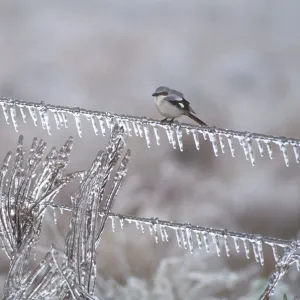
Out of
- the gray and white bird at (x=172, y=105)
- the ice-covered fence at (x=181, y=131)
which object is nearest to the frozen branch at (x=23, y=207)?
the ice-covered fence at (x=181, y=131)

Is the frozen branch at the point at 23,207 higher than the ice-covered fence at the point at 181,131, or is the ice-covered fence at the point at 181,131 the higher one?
the ice-covered fence at the point at 181,131

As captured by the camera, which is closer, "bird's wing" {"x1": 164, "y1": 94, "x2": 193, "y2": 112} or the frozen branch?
the frozen branch

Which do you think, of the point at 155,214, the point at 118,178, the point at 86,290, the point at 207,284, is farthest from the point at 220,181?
the point at 86,290

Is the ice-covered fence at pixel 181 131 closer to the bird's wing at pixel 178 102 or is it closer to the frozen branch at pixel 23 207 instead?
the bird's wing at pixel 178 102

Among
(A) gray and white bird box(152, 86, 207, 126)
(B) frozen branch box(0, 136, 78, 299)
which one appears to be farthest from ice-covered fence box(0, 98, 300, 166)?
(B) frozen branch box(0, 136, 78, 299)

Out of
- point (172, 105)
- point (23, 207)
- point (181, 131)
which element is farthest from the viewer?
point (172, 105)

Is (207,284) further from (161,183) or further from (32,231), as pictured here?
(32,231)

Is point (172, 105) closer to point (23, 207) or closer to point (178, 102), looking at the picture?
point (178, 102)

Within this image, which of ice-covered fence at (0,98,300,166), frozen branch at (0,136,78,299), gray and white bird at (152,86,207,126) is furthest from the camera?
gray and white bird at (152,86,207,126)

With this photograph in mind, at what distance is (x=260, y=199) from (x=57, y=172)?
9.16ft

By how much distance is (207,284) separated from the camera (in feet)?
15.2

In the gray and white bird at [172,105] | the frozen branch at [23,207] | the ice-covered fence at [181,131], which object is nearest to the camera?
the frozen branch at [23,207]

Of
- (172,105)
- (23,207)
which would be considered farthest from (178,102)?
(23,207)

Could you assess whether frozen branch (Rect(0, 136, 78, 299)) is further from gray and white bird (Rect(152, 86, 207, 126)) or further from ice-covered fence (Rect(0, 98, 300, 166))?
gray and white bird (Rect(152, 86, 207, 126))
